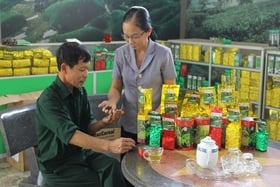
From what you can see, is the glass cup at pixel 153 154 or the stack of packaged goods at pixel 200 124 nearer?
the glass cup at pixel 153 154

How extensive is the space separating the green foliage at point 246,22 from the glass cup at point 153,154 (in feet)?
12.9

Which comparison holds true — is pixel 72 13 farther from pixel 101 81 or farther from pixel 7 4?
pixel 101 81

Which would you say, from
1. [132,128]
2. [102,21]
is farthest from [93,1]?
[132,128]

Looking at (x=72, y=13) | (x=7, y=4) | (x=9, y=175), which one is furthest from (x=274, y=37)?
(x=9, y=175)

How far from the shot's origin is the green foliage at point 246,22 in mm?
5508

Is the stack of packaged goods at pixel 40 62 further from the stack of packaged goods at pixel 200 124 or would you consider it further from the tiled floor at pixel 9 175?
the stack of packaged goods at pixel 200 124

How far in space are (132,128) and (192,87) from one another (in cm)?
343

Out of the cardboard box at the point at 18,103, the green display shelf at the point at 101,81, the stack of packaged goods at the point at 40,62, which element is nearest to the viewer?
the cardboard box at the point at 18,103

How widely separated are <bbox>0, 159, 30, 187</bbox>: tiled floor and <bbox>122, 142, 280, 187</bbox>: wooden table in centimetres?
222

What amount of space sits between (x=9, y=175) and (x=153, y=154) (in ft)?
8.58

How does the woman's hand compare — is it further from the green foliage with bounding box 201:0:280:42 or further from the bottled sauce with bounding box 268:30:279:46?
the green foliage with bounding box 201:0:280:42

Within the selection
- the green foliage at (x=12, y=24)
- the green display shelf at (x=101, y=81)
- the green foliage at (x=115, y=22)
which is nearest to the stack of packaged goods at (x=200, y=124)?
the green display shelf at (x=101, y=81)

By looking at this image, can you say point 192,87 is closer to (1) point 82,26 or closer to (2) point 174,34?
(2) point 174,34

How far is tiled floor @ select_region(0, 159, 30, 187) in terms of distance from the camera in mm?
4000
